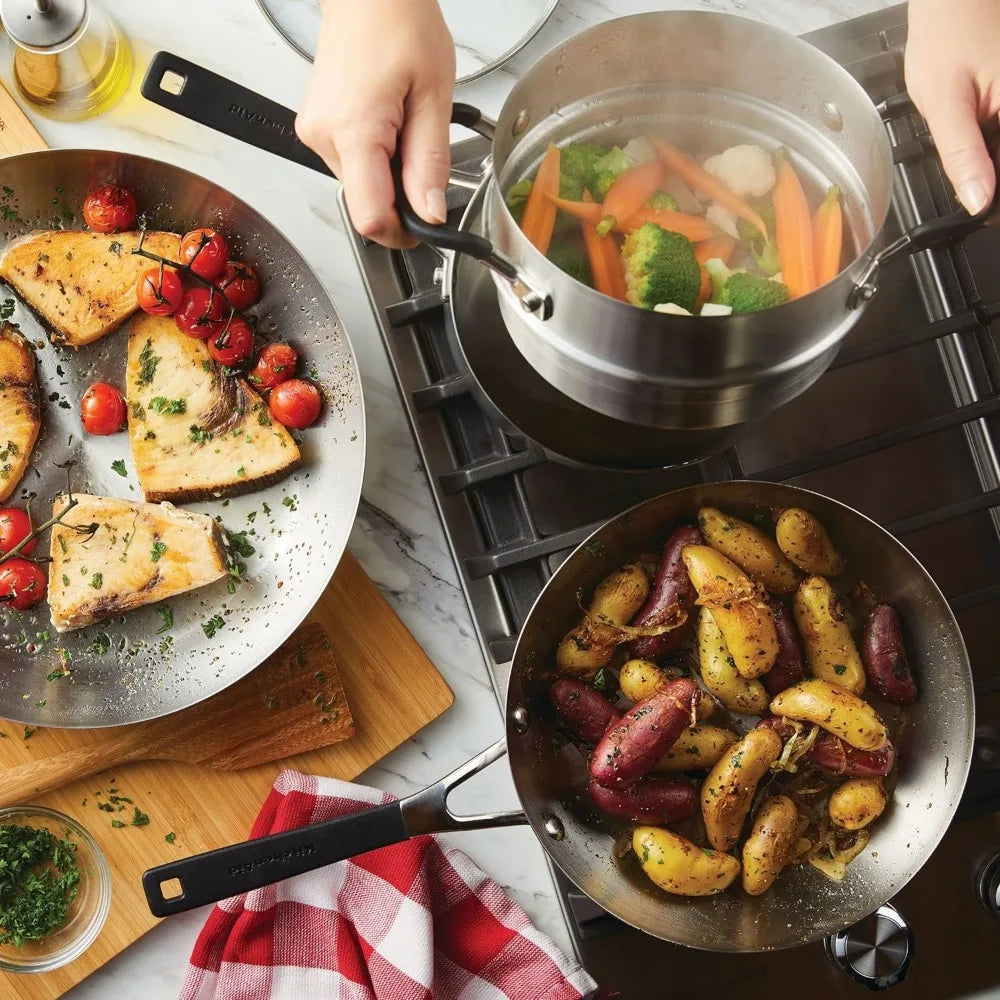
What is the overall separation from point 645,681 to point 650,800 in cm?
15

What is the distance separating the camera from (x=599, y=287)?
1116mm

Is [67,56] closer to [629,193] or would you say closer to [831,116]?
[629,193]

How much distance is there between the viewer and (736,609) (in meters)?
1.29

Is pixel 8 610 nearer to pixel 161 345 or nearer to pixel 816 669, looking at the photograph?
pixel 161 345

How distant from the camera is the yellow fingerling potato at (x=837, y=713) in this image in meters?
1.28

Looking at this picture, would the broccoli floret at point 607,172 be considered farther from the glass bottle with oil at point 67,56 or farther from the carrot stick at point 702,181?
the glass bottle with oil at point 67,56

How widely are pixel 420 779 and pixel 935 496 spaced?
33.7 inches

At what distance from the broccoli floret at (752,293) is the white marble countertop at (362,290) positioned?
0.62 m

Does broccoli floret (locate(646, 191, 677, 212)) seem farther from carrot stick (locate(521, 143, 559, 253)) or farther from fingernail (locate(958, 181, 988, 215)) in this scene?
fingernail (locate(958, 181, 988, 215))

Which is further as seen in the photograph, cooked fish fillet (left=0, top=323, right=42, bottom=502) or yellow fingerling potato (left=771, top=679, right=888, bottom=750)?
cooked fish fillet (left=0, top=323, right=42, bottom=502)

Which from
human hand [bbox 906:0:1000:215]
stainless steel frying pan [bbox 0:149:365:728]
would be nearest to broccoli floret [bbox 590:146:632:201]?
human hand [bbox 906:0:1000:215]

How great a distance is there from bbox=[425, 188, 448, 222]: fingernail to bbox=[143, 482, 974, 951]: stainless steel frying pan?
466 millimetres

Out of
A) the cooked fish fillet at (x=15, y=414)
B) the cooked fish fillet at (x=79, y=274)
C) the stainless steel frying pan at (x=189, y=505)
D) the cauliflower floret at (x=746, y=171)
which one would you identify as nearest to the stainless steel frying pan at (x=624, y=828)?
the stainless steel frying pan at (x=189, y=505)

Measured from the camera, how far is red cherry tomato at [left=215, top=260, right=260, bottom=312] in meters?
1.48
